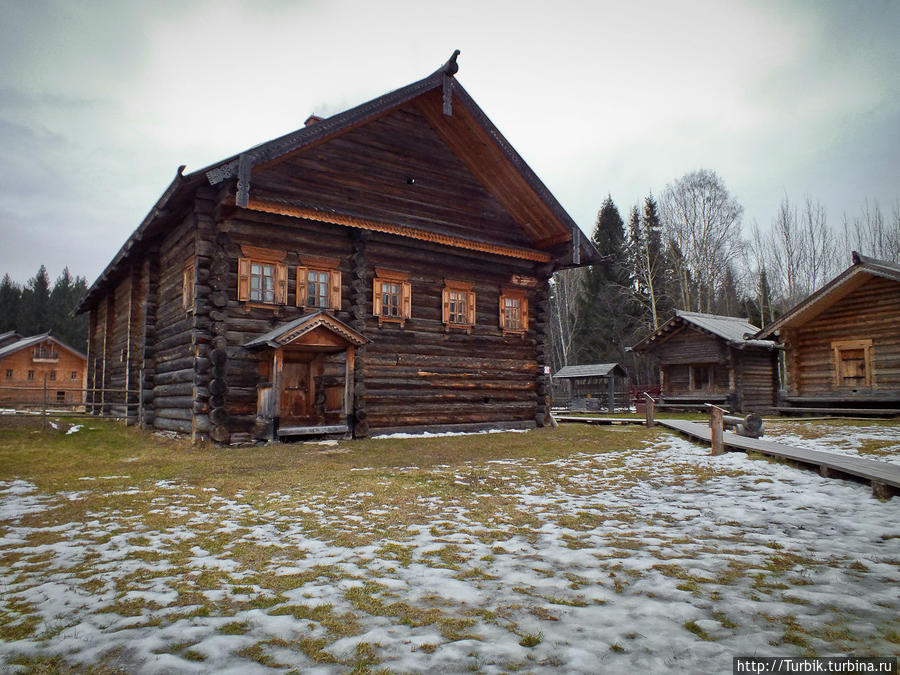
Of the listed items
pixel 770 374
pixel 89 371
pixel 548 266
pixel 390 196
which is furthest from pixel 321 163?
pixel 770 374

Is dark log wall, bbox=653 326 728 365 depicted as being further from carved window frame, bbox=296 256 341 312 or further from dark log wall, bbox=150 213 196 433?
dark log wall, bbox=150 213 196 433

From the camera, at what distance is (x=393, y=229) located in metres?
14.7

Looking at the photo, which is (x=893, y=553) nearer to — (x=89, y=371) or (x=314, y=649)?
(x=314, y=649)

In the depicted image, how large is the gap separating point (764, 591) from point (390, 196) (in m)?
13.3

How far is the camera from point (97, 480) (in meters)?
7.89

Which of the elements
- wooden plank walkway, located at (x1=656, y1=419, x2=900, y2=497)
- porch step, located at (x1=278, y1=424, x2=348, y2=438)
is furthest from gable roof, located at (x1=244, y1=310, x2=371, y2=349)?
wooden plank walkway, located at (x1=656, y1=419, x2=900, y2=497)

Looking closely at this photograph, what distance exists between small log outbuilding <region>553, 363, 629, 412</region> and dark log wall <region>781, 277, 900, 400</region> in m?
10.8

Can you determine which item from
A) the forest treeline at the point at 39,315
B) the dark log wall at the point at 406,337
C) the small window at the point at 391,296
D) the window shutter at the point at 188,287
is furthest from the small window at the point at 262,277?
the forest treeline at the point at 39,315

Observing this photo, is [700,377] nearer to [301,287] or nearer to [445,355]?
[445,355]

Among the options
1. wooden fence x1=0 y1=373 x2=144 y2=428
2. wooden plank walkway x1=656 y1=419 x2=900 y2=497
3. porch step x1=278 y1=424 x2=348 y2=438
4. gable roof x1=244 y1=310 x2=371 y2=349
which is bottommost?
wooden plank walkway x1=656 y1=419 x2=900 y2=497

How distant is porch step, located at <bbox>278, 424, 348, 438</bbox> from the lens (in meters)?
12.6

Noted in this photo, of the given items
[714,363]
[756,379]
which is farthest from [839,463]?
[756,379]

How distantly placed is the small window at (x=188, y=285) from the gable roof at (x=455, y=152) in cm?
131

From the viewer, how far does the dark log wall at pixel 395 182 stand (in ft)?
45.2
